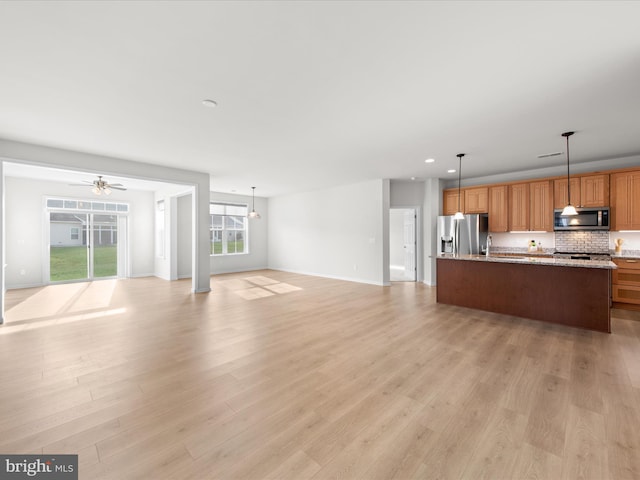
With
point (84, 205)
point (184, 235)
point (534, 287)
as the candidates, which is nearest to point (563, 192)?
point (534, 287)

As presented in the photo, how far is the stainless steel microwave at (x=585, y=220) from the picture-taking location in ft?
16.6

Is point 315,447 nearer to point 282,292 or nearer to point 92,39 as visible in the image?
point 92,39

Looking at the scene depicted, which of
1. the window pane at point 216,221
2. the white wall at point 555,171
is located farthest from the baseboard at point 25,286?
the white wall at point 555,171

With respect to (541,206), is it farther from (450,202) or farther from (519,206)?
(450,202)

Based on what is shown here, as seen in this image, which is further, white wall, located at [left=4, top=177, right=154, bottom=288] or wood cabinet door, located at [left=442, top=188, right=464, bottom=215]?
wood cabinet door, located at [left=442, top=188, right=464, bottom=215]

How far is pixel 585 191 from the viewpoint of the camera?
17.4ft

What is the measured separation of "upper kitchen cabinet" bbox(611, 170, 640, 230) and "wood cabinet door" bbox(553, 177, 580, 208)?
48 cm

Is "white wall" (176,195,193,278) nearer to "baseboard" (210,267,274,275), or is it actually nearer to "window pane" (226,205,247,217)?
"baseboard" (210,267,274,275)

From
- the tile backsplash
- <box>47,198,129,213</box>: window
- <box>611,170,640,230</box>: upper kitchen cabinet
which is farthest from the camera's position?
<box>47,198,129,213</box>: window

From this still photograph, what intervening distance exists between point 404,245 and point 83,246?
9803 millimetres

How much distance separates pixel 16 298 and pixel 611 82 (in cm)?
1011

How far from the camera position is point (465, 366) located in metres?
2.73

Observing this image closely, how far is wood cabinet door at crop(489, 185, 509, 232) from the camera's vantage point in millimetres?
6238

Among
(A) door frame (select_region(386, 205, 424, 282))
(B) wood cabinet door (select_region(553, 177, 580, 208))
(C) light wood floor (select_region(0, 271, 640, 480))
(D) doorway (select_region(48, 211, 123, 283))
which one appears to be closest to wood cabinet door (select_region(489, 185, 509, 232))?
(B) wood cabinet door (select_region(553, 177, 580, 208))
